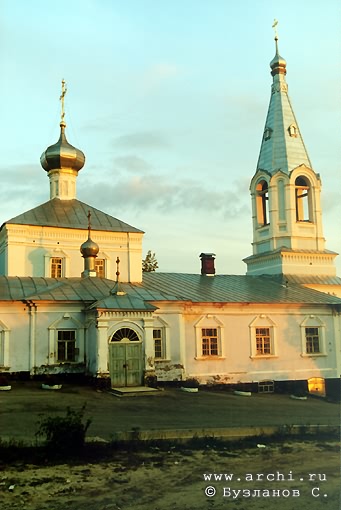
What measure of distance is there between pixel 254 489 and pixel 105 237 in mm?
17320

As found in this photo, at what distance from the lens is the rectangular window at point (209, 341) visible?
21312mm

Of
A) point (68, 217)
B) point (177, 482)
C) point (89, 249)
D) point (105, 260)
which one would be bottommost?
point (177, 482)

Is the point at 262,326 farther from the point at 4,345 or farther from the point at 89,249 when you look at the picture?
the point at 4,345

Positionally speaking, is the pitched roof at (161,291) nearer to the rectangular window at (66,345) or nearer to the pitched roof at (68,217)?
the rectangular window at (66,345)

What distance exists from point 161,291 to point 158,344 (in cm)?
236

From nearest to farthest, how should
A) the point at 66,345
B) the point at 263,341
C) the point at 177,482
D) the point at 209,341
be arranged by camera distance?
the point at 177,482
the point at 66,345
the point at 209,341
the point at 263,341

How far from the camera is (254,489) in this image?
297 inches

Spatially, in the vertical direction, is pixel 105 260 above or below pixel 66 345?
above

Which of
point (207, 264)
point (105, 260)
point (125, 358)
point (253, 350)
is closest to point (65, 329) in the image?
point (125, 358)

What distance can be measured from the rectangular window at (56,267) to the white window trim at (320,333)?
10.1 meters

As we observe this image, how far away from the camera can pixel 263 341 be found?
73.4 feet

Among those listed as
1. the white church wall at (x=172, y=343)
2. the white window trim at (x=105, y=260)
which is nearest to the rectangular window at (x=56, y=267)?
the white window trim at (x=105, y=260)

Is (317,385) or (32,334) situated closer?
(32,334)

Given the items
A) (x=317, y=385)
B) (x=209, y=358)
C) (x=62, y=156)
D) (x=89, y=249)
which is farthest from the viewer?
(x=62, y=156)
